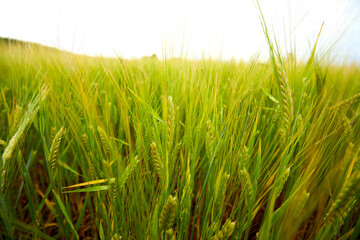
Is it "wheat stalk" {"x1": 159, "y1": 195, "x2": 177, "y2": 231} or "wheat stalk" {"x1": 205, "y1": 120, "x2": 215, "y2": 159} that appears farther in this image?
"wheat stalk" {"x1": 205, "y1": 120, "x2": 215, "y2": 159}

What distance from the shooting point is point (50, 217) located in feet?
2.68

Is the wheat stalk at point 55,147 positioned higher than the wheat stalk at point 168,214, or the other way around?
the wheat stalk at point 55,147

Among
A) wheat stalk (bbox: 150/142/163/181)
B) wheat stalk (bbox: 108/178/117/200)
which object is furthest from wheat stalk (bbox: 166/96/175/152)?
wheat stalk (bbox: 108/178/117/200)

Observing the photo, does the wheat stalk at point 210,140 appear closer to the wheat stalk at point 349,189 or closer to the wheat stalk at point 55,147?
the wheat stalk at point 349,189

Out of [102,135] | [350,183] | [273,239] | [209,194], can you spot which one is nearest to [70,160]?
[102,135]

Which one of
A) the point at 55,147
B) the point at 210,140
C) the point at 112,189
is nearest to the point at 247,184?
the point at 210,140

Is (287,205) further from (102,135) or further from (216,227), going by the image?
(102,135)

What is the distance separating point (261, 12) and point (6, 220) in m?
0.77

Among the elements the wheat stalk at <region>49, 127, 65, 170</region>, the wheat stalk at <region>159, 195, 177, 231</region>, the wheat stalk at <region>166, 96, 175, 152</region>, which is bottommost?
the wheat stalk at <region>159, 195, 177, 231</region>

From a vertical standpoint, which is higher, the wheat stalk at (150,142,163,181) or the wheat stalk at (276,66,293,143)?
the wheat stalk at (276,66,293,143)

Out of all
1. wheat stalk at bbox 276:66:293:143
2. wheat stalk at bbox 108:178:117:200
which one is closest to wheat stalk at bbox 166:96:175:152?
wheat stalk at bbox 108:178:117:200

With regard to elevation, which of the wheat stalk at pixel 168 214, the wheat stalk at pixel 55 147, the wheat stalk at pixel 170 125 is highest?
the wheat stalk at pixel 170 125

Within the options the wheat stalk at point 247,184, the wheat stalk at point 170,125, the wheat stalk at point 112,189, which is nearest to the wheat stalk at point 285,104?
the wheat stalk at point 247,184

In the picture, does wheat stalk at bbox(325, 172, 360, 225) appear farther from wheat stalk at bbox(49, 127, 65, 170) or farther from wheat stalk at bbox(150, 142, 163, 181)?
wheat stalk at bbox(49, 127, 65, 170)
